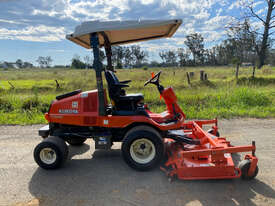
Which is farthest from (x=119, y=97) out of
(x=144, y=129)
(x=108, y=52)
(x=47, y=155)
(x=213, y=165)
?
(x=213, y=165)

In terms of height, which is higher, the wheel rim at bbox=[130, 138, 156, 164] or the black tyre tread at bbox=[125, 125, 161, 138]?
the black tyre tread at bbox=[125, 125, 161, 138]

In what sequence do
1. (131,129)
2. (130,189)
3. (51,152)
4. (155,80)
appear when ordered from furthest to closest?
(155,80)
(51,152)
(131,129)
(130,189)

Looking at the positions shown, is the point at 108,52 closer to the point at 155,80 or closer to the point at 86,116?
the point at 155,80

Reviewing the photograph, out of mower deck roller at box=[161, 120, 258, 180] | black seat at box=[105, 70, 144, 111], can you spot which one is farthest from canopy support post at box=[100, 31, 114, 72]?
mower deck roller at box=[161, 120, 258, 180]

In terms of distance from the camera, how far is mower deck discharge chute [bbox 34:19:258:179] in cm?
324

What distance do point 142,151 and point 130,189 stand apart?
29.3 inches

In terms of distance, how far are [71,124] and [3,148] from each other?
2002mm

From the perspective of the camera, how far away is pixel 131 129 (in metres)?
3.75

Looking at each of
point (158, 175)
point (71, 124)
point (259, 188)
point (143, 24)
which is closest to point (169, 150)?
point (158, 175)

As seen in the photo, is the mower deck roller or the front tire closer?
the mower deck roller

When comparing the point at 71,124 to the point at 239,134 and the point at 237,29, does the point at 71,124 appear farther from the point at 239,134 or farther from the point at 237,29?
the point at 237,29

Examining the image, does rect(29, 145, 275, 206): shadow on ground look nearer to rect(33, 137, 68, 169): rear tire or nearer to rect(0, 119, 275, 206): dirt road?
rect(0, 119, 275, 206): dirt road

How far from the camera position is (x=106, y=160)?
13.7 ft

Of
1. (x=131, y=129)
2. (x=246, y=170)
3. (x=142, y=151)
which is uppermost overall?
(x=131, y=129)
